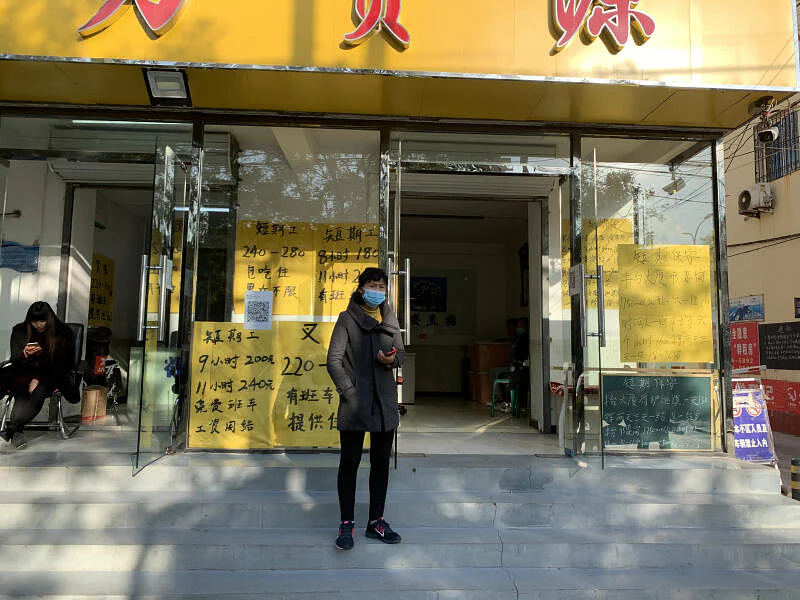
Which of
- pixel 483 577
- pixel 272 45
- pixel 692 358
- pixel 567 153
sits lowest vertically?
pixel 483 577

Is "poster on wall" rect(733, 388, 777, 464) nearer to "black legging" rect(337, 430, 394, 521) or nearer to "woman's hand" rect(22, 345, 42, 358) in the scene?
"black legging" rect(337, 430, 394, 521)

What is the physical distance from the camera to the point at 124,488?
12.3 feet

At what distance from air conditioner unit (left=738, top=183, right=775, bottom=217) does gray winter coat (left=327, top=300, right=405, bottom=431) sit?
8298mm

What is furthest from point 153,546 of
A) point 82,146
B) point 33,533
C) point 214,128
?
point 82,146

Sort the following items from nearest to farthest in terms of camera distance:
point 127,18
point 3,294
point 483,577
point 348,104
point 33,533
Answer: point 483,577, point 33,533, point 127,18, point 348,104, point 3,294

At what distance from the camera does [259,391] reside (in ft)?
14.5

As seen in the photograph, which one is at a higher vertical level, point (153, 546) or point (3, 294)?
point (3, 294)

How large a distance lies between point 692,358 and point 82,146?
5208mm

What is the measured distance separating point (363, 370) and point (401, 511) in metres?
0.96

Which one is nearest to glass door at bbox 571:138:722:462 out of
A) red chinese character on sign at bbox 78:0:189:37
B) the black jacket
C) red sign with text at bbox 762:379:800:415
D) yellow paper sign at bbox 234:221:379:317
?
yellow paper sign at bbox 234:221:379:317

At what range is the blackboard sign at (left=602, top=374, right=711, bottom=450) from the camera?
4496 mm

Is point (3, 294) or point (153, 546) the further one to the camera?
point (3, 294)

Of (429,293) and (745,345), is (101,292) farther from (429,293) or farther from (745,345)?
(745,345)

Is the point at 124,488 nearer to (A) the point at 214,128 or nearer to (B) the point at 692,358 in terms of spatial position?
(A) the point at 214,128
